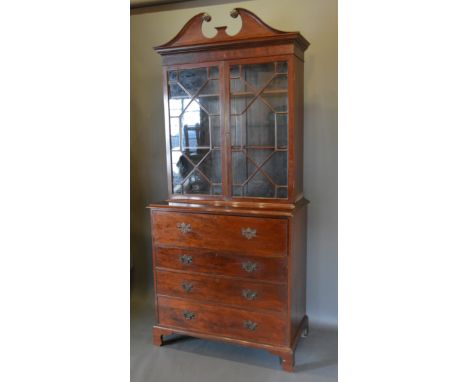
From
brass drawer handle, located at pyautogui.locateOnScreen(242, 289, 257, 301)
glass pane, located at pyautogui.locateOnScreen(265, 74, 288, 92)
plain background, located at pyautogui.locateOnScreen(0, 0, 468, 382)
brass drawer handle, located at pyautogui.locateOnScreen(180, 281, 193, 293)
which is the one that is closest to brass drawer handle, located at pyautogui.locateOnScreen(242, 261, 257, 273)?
brass drawer handle, located at pyautogui.locateOnScreen(242, 289, 257, 301)

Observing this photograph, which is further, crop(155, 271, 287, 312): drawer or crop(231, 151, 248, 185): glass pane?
crop(231, 151, 248, 185): glass pane

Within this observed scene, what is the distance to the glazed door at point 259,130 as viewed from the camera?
2.06 meters

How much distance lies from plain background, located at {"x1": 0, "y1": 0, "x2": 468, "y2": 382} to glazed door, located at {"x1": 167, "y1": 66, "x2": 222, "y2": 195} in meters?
1.80

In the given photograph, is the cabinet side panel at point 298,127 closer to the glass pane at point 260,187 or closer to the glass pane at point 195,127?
the glass pane at point 260,187

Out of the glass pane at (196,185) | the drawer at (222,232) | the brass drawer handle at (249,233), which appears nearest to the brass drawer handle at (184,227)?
the drawer at (222,232)

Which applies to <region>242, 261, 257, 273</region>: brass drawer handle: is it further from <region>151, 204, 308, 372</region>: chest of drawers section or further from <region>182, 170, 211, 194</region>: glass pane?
<region>182, 170, 211, 194</region>: glass pane

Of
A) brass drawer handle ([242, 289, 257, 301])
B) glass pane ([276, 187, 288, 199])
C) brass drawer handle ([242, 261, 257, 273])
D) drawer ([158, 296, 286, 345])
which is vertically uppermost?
glass pane ([276, 187, 288, 199])

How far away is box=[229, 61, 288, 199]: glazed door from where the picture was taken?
2.06 m

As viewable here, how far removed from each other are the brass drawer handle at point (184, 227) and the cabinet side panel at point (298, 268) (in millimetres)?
603
